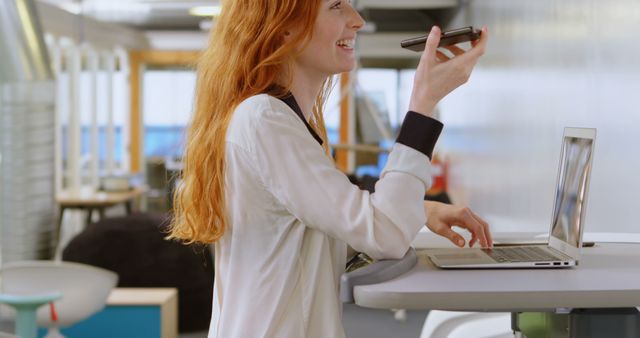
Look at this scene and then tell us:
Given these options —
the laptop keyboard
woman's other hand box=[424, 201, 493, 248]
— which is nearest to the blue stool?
woman's other hand box=[424, 201, 493, 248]

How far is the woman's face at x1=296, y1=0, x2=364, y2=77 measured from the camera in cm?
140

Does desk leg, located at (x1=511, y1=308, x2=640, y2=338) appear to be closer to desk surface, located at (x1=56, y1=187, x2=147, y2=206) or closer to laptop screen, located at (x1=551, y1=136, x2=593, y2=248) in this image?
laptop screen, located at (x1=551, y1=136, x2=593, y2=248)

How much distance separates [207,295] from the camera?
5.74 m

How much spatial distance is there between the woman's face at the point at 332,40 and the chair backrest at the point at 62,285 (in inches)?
95.6

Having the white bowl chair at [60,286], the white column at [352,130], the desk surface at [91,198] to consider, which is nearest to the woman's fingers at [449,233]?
the white bowl chair at [60,286]

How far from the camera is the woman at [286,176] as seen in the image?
1271mm

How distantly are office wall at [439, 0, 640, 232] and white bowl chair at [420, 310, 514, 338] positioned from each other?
24.0 inches

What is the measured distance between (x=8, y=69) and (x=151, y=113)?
7.67m

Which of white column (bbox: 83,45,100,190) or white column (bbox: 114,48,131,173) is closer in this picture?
white column (bbox: 83,45,100,190)

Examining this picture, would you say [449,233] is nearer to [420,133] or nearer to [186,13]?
[420,133]

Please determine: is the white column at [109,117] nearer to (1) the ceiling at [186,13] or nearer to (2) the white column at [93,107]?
(2) the white column at [93,107]

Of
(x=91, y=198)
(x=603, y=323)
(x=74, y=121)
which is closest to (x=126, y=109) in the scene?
(x=74, y=121)

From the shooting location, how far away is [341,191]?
1.26 m

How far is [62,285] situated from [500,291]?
2.74m
